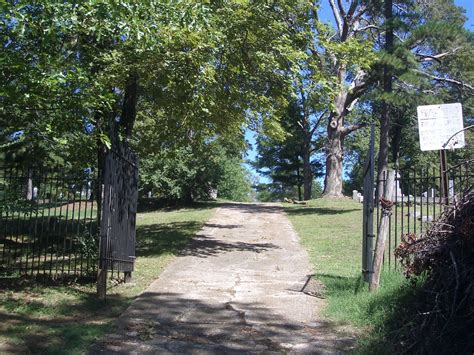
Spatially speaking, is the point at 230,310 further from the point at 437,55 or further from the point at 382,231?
the point at 437,55

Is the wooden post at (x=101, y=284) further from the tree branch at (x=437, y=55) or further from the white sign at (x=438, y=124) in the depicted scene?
the tree branch at (x=437, y=55)

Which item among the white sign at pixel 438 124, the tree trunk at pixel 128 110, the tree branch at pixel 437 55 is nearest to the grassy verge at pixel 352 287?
the white sign at pixel 438 124

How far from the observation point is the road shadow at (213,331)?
584cm

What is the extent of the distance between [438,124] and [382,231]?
1777 millimetres

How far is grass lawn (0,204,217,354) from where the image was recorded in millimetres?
5812

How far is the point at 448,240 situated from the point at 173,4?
510cm

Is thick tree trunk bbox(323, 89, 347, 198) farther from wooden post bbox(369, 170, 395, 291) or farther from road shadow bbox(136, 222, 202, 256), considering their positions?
wooden post bbox(369, 170, 395, 291)

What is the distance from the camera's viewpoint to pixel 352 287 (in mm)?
8164

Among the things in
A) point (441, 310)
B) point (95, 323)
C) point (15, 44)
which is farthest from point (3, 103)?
point (441, 310)

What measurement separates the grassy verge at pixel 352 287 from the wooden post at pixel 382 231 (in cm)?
15

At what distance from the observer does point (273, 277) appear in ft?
31.1

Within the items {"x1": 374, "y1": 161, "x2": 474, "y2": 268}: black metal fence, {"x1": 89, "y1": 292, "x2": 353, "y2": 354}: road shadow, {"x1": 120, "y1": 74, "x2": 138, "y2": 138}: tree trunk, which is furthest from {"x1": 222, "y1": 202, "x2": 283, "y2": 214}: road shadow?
{"x1": 89, "y1": 292, "x2": 353, "y2": 354}: road shadow

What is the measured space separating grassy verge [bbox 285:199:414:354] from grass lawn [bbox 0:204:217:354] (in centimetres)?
303

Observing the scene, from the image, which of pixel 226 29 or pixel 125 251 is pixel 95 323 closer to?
pixel 125 251
